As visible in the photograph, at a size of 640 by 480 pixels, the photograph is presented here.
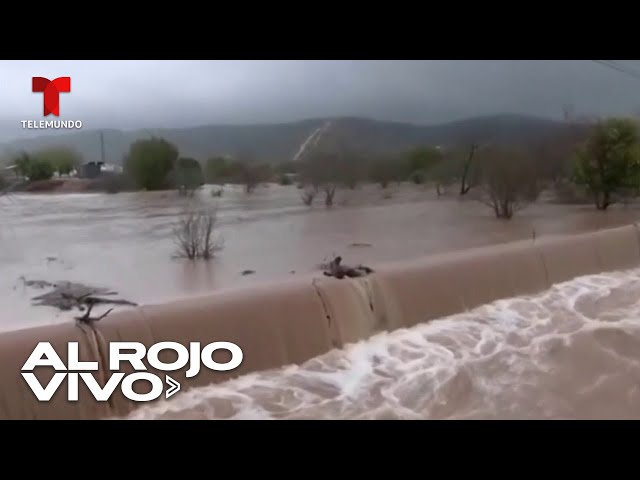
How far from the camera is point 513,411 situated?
260cm

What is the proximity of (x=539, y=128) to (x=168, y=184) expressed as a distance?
2.31 m

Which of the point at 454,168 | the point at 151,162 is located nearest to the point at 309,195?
the point at 151,162

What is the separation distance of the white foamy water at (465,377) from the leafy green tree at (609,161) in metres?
1.34

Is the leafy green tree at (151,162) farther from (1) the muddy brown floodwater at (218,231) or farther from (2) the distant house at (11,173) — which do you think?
(2) the distant house at (11,173)

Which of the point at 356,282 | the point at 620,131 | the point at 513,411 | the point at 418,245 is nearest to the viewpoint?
the point at 513,411

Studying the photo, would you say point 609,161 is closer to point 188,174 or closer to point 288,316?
point 288,316

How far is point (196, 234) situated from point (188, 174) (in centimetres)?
33

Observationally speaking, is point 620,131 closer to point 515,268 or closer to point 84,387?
point 515,268

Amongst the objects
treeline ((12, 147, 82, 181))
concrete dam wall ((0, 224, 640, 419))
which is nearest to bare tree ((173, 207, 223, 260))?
concrete dam wall ((0, 224, 640, 419))

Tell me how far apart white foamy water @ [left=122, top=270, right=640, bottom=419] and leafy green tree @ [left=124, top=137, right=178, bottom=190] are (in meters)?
1.02

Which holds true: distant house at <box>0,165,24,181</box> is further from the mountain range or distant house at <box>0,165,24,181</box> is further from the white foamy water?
the white foamy water

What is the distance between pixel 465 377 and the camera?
2.86 metres

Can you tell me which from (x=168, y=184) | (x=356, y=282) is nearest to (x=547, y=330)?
(x=356, y=282)

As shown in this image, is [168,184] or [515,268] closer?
[168,184]
